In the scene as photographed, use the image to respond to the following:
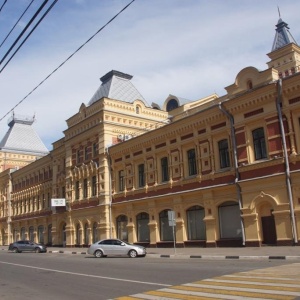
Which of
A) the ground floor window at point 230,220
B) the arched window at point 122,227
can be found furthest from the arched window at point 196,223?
the arched window at point 122,227

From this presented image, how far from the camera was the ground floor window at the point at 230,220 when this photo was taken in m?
25.2

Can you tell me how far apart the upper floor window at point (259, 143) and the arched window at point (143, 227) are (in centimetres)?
1164

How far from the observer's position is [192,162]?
28.6 meters

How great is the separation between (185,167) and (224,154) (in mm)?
3580

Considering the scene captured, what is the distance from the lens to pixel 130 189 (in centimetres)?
3369

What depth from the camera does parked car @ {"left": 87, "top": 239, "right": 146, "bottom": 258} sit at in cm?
2448

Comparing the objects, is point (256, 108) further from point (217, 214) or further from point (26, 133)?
point (26, 133)

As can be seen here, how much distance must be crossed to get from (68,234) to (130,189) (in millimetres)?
10945

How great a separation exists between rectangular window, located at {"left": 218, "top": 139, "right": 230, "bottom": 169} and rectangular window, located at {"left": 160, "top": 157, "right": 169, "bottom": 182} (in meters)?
5.32

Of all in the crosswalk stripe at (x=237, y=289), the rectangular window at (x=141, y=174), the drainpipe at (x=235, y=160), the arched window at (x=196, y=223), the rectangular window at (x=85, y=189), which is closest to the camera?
the crosswalk stripe at (x=237, y=289)

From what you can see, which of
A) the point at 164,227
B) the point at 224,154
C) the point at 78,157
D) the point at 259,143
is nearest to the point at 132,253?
the point at 164,227

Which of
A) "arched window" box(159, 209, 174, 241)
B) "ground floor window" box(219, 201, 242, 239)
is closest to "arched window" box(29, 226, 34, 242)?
"arched window" box(159, 209, 174, 241)

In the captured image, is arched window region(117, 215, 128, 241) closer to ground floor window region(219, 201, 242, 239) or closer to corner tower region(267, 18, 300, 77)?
ground floor window region(219, 201, 242, 239)

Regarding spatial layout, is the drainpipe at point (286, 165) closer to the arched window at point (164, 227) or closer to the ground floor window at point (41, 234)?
the arched window at point (164, 227)
